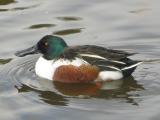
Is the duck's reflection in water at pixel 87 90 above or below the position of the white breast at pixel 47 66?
below

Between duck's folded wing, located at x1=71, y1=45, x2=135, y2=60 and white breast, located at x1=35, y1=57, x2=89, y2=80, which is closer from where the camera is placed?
duck's folded wing, located at x1=71, y1=45, x2=135, y2=60

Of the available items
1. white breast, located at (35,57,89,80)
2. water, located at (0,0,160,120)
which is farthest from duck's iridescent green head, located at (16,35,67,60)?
water, located at (0,0,160,120)

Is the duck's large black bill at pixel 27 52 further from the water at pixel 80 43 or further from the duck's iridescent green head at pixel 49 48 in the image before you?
the water at pixel 80 43

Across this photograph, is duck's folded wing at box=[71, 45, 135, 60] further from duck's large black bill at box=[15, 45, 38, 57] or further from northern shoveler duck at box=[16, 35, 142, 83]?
duck's large black bill at box=[15, 45, 38, 57]

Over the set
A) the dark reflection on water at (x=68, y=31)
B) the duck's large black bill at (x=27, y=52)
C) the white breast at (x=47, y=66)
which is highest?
the duck's large black bill at (x=27, y=52)

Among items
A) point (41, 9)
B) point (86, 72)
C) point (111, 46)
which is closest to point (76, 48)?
point (86, 72)

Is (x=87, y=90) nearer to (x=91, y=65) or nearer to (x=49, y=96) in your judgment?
(x=91, y=65)

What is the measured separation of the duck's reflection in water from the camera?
9.08 metres

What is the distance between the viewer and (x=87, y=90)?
950 centimetres

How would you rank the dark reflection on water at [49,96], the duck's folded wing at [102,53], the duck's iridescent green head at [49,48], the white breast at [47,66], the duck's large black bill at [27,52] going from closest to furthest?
the dark reflection on water at [49,96], the duck's folded wing at [102,53], the white breast at [47,66], the duck's iridescent green head at [49,48], the duck's large black bill at [27,52]

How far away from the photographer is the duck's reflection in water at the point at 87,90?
908cm

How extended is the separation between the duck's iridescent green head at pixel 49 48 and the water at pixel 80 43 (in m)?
0.31

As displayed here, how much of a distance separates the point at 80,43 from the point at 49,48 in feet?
4.09

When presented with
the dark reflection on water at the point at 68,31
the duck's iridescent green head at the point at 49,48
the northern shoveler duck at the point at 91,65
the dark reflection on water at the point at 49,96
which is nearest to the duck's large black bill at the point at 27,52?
the duck's iridescent green head at the point at 49,48
